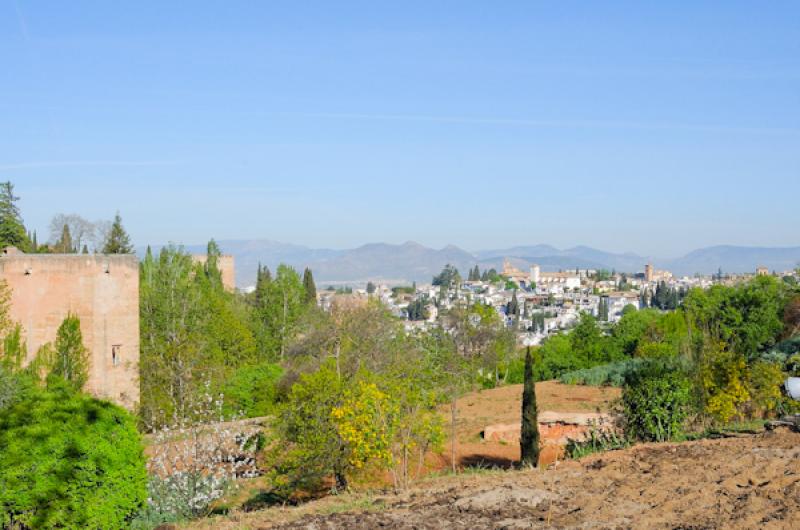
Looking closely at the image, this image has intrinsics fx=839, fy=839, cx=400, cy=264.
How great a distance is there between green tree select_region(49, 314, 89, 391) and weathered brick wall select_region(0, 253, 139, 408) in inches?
7.5

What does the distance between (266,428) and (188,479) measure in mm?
8591

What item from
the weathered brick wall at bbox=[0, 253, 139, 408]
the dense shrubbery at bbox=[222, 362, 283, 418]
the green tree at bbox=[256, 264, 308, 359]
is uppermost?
the weathered brick wall at bbox=[0, 253, 139, 408]

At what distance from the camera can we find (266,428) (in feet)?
71.4

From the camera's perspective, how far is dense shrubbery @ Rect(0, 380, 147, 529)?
11.4 metres

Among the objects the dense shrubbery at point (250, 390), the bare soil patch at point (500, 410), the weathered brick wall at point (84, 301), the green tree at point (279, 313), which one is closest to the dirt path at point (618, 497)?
the bare soil patch at point (500, 410)

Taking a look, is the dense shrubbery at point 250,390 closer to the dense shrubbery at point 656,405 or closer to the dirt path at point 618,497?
the dense shrubbery at point 656,405

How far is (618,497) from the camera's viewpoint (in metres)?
9.16

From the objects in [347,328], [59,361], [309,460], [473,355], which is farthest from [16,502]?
[473,355]

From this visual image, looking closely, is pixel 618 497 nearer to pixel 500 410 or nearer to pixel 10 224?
pixel 500 410

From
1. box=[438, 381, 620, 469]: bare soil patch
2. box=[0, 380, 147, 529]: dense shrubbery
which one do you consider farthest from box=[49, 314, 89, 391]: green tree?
box=[0, 380, 147, 529]: dense shrubbery

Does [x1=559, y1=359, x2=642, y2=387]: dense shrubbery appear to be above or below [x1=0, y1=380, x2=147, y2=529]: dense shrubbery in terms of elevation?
below

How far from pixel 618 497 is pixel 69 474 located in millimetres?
7391

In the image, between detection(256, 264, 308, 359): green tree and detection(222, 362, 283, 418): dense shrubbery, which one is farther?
detection(256, 264, 308, 359): green tree

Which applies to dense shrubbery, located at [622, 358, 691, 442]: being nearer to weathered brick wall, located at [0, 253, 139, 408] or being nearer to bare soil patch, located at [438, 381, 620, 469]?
bare soil patch, located at [438, 381, 620, 469]
